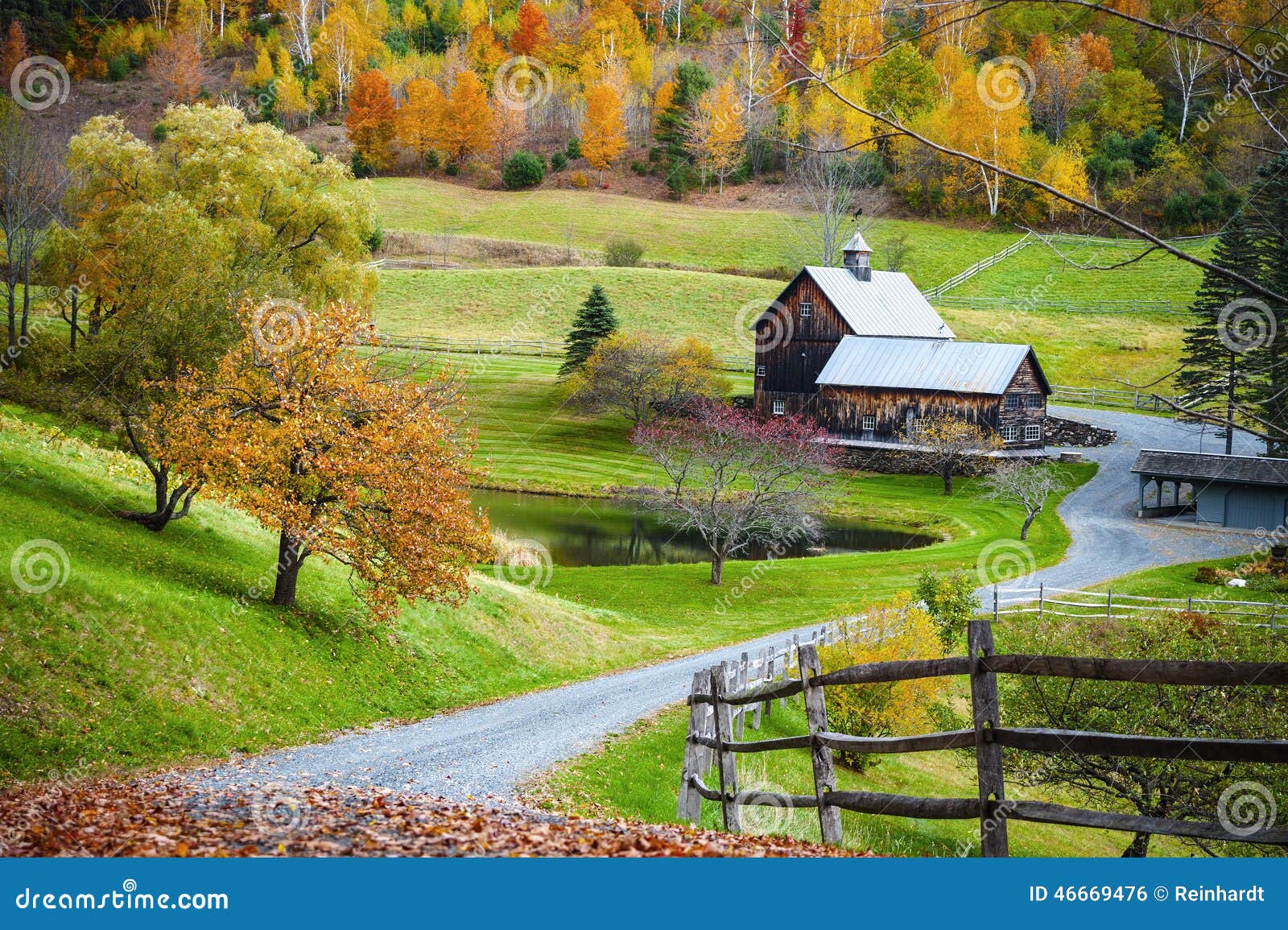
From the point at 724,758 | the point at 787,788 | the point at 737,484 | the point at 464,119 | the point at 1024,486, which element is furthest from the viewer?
the point at 464,119

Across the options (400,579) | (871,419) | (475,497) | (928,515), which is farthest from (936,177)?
(400,579)

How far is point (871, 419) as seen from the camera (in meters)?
63.5

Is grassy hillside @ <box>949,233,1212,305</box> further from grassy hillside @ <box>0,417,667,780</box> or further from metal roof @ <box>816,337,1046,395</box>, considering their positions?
grassy hillside @ <box>0,417,667,780</box>

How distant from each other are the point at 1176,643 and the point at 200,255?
919 inches

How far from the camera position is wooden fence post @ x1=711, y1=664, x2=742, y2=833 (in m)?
10.9

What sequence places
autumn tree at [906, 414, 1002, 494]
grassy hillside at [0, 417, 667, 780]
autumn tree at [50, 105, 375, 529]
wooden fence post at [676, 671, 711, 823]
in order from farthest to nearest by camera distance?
autumn tree at [906, 414, 1002, 494]
autumn tree at [50, 105, 375, 529]
grassy hillside at [0, 417, 667, 780]
wooden fence post at [676, 671, 711, 823]

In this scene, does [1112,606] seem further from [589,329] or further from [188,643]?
[589,329]

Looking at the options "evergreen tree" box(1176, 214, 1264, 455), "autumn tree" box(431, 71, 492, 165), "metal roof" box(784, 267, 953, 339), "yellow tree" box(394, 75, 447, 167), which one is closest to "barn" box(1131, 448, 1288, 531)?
"evergreen tree" box(1176, 214, 1264, 455)

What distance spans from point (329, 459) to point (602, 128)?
108 m

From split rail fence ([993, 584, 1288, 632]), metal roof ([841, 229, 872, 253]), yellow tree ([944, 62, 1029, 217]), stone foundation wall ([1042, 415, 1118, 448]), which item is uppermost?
yellow tree ([944, 62, 1029, 217])

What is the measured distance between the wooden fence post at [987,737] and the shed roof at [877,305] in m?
61.4

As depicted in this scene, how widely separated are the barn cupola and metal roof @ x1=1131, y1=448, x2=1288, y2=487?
25568mm

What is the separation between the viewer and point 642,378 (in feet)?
213

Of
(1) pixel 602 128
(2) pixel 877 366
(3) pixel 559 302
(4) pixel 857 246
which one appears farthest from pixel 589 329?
(1) pixel 602 128
